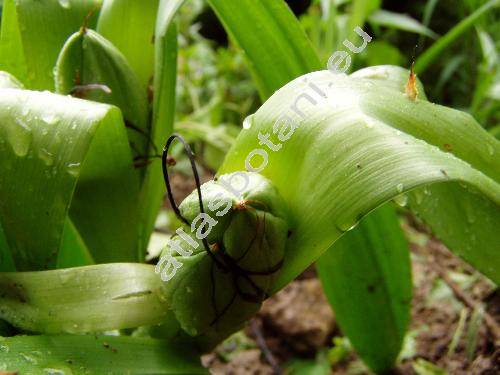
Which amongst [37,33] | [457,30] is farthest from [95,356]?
[457,30]

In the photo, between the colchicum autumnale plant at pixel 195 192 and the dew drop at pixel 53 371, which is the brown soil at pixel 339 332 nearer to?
the colchicum autumnale plant at pixel 195 192

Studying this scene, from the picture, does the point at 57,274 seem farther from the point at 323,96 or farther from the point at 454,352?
the point at 454,352

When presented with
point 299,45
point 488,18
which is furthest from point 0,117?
point 488,18

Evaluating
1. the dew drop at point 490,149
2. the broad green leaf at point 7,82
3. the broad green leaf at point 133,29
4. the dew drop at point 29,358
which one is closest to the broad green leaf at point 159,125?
the broad green leaf at point 133,29

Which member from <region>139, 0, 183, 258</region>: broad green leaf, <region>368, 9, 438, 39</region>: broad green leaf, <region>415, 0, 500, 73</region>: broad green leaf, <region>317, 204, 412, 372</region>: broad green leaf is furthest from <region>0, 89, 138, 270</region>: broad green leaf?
<region>368, 9, 438, 39</region>: broad green leaf

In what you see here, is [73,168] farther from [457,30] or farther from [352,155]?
[457,30]

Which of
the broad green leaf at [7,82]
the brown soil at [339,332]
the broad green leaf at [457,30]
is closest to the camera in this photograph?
the broad green leaf at [7,82]

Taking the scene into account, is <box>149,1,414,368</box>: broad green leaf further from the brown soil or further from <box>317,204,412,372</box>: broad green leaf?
the brown soil
